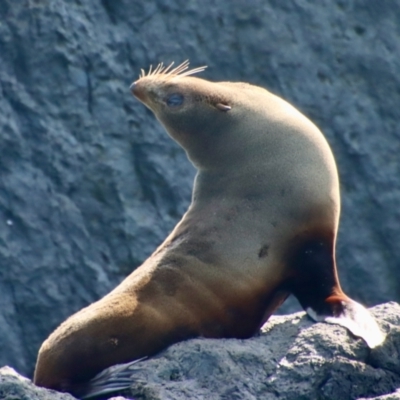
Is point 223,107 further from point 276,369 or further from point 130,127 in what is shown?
point 130,127

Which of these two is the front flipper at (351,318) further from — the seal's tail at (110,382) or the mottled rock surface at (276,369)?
the seal's tail at (110,382)

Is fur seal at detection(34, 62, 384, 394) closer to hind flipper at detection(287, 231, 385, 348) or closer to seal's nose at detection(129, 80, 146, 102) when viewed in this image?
hind flipper at detection(287, 231, 385, 348)

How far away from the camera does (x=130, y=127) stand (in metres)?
10.4

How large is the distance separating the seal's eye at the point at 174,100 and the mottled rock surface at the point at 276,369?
5.26 ft

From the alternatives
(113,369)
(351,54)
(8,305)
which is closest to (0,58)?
(8,305)

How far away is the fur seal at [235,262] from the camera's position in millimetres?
5957

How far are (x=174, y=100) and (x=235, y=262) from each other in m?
1.23

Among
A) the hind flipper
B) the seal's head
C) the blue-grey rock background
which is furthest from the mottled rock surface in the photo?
the blue-grey rock background

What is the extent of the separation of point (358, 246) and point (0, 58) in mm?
3707

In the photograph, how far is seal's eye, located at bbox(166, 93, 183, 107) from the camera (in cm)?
688

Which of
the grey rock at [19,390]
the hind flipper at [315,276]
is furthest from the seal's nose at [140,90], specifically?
the grey rock at [19,390]

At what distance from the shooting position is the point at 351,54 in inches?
432

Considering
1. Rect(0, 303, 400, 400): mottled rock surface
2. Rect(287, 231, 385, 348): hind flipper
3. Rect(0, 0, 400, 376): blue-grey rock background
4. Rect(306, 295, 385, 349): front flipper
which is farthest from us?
Rect(0, 0, 400, 376): blue-grey rock background

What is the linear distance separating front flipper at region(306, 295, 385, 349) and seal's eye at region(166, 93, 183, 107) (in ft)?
4.92
